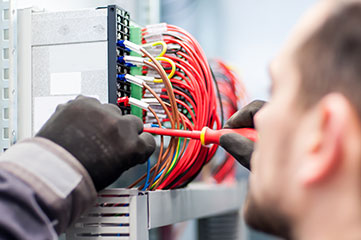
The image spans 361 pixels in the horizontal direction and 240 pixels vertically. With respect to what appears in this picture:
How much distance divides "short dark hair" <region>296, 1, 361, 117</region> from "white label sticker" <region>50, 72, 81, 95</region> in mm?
467

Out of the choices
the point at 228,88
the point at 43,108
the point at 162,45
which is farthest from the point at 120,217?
the point at 228,88

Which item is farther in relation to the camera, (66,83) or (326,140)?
(66,83)

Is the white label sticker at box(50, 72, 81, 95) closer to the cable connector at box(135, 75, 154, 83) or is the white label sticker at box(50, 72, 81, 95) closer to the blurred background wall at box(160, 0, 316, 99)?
the cable connector at box(135, 75, 154, 83)

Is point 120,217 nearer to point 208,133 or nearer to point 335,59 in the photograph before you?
point 208,133

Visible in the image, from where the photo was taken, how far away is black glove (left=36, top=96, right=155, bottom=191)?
685 mm

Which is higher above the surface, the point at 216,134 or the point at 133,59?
the point at 133,59

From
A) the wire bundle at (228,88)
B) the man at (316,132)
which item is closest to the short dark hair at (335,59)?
the man at (316,132)

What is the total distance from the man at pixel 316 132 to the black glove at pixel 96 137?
9.9 inches

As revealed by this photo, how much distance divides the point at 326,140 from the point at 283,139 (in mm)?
58

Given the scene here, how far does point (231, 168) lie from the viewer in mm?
1731

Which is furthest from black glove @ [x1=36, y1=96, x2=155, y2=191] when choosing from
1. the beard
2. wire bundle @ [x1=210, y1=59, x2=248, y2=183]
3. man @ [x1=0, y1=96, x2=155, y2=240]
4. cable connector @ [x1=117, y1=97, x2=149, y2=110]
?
wire bundle @ [x1=210, y1=59, x2=248, y2=183]

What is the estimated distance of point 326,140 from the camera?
447 millimetres

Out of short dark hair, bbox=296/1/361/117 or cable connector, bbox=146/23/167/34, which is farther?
cable connector, bbox=146/23/167/34

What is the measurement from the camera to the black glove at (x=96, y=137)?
69cm
